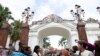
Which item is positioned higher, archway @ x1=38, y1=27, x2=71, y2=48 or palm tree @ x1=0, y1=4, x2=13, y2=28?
palm tree @ x1=0, y1=4, x2=13, y2=28

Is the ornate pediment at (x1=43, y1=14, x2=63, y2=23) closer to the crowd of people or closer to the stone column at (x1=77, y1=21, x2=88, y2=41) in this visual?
the stone column at (x1=77, y1=21, x2=88, y2=41)

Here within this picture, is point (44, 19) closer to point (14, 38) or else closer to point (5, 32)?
point (14, 38)

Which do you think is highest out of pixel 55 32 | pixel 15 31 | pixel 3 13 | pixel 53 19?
pixel 3 13

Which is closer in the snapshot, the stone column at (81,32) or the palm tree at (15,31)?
the stone column at (81,32)

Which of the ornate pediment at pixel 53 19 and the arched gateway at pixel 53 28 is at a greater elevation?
the ornate pediment at pixel 53 19

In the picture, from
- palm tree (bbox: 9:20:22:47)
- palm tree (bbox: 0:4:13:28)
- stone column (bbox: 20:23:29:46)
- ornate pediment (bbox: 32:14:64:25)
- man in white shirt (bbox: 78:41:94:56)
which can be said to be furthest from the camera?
palm tree (bbox: 9:20:22:47)

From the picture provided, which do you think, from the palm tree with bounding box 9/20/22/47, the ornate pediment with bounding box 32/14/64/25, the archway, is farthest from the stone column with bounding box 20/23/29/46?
the palm tree with bounding box 9/20/22/47

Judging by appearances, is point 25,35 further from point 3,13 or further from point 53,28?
point 53,28

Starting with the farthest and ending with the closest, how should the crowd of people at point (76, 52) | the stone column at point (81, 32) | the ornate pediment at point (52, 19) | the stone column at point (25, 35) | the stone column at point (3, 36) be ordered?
the ornate pediment at point (52, 19) < the stone column at point (25, 35) < the stone column at point (81, 32) < the stone column at point (3, 36) < the crowd of people at point (76, 52)

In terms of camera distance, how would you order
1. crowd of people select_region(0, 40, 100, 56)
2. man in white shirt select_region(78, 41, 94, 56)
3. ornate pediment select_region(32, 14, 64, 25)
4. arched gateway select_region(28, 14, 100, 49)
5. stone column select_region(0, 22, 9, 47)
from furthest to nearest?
ornate pediment select_region(32, 14, 64, 25)
arched gateway select_region(28, 14, 100, 49)
stone column select_region(0, 22, 9, 47)
man in white shirt select_region(78, 41, 94, 56)
crowd of people select_region(0, 40, 100, 56)

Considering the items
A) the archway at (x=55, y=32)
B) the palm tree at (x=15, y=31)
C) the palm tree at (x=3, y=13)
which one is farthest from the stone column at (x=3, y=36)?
the palm tree at (x=15, y=31)

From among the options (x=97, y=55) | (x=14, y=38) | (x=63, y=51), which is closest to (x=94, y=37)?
(x=14, y=38)

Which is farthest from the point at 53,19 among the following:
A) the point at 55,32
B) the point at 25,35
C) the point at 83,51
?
the point at 83,51

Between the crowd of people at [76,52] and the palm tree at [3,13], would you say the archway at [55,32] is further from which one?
the crowd of people at [76,52]
